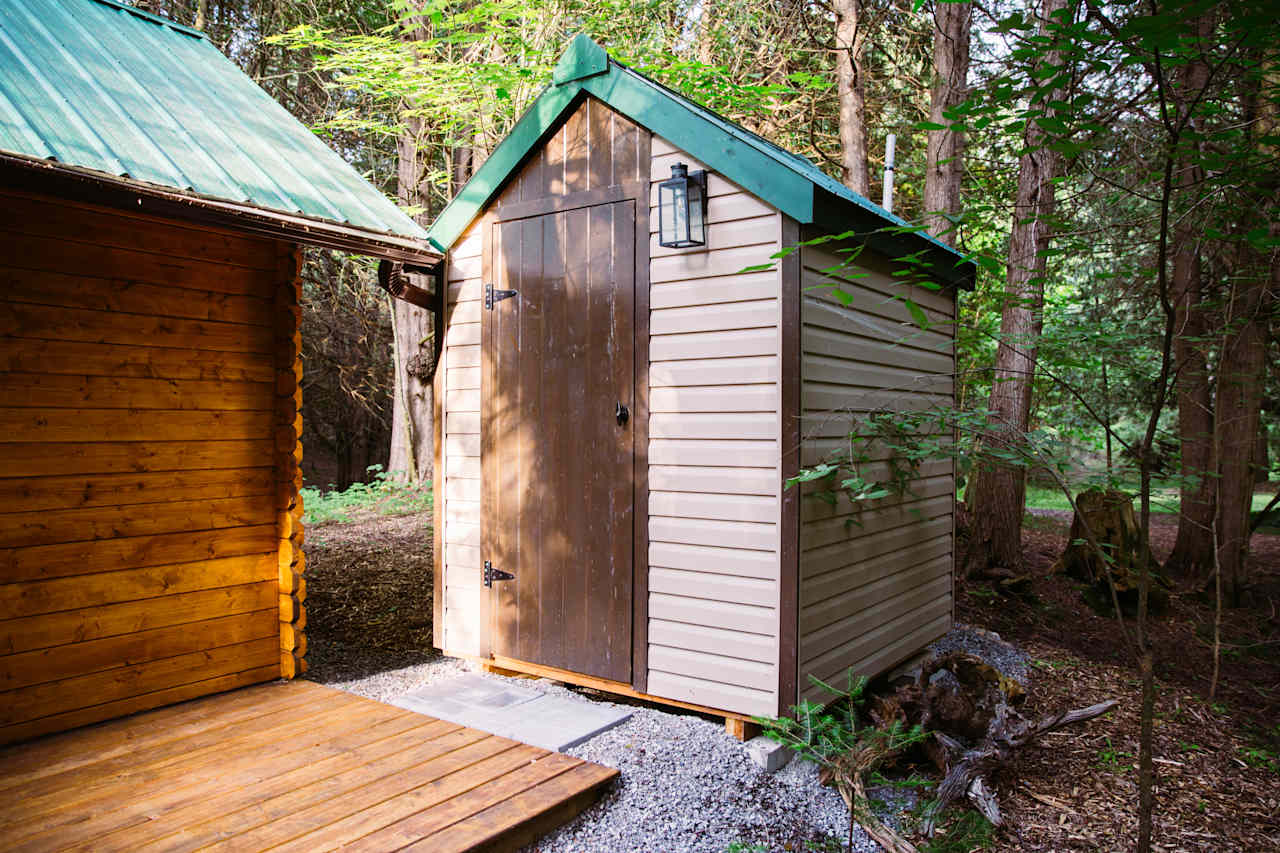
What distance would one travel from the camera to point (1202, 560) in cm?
732

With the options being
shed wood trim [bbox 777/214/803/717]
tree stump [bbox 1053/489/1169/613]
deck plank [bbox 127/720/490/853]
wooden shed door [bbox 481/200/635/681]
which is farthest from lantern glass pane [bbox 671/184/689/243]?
tree stump [bbox 1053/489/1169/613]

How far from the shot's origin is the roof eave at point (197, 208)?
284cm

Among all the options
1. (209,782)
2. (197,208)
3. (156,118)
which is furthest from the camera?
(156,118)

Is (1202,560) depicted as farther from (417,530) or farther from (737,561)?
(417,530)

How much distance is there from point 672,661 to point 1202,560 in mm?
6130

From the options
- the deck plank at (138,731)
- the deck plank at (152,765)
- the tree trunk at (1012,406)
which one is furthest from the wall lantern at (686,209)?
the tree trunk at (1012,406)

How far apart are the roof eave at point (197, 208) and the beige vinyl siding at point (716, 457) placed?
135cm

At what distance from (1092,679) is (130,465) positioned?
5.50 m

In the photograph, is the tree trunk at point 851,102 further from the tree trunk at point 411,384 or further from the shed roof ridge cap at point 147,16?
the shed roof ridge cap at point 147,16

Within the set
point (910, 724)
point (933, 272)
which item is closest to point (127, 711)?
point (910, 724)

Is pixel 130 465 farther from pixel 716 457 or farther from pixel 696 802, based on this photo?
pixel 696 802

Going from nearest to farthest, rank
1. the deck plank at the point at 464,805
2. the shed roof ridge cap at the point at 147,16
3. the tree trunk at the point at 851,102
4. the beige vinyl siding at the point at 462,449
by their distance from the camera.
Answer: the deck plank at the point at 464,805 < the beige vinyl siding at the point at 462,449 < the shed roof ridge cap at the point at 147,16 < the tree trunk at the point at 851,102

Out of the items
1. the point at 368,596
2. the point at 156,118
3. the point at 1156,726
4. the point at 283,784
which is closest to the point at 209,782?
the point at 283,784

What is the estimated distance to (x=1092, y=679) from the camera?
16.6 ft
